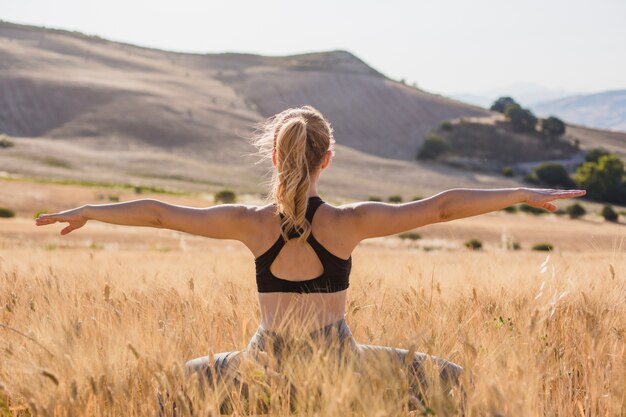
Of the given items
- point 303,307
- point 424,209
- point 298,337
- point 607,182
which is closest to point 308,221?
point 303,307

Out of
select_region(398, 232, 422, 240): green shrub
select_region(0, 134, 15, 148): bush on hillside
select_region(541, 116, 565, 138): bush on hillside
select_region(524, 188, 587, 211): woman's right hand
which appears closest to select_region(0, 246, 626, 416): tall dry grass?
select_region(524, 188, 587, 211): woman's right hand

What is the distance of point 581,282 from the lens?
443 cm

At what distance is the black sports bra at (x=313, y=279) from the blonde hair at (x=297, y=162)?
0.07 m

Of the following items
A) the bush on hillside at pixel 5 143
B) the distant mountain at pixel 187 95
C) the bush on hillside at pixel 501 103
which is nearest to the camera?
the bush on hillside at pixel 5 143

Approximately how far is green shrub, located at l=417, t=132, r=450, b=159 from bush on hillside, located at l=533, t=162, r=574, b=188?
1451 cm

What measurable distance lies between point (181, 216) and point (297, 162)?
0.69m

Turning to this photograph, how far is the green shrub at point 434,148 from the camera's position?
308ft

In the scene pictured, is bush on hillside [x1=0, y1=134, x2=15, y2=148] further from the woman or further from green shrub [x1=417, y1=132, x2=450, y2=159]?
the woman

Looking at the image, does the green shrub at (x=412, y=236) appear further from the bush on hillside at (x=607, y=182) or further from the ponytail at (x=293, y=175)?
the bush on hillside at (x=607, y=182)

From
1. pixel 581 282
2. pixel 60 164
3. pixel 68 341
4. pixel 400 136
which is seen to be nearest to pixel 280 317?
pixel 68 341

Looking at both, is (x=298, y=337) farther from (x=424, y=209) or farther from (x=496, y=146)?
(x=496, y=146)

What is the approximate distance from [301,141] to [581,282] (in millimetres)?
2082

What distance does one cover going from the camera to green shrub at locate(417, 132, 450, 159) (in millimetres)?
93938

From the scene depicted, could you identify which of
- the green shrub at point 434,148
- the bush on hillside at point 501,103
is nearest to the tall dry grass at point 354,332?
the green shrub at point 434,148
